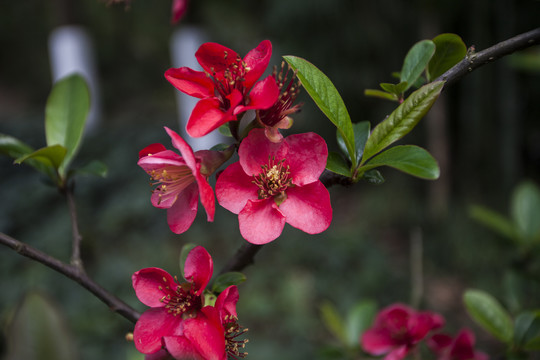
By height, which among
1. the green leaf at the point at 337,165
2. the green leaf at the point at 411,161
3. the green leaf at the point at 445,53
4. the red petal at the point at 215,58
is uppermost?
the green leaf at the point at 445,53

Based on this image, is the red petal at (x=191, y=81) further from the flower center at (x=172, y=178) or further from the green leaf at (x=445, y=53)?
the green leaf at (x=445, y=53)

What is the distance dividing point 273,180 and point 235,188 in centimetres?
4

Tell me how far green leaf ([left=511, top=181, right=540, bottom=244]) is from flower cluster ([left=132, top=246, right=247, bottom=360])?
795mm

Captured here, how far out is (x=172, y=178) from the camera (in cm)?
51

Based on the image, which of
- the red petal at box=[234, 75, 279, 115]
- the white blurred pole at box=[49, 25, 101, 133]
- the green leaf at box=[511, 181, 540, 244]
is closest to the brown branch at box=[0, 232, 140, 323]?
the red petal at box=[234, 75, 279, 115]

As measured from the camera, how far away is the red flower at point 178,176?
436mm

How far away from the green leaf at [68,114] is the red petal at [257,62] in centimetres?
36

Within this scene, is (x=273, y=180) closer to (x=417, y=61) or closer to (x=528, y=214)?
(x=417, y=61)

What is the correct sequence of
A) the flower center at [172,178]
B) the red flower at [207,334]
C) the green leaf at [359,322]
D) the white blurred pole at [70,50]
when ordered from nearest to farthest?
1. the red flower at [207,334]
2. the flower center at [172,178]
3. the green leaf at [359,322]
4. the white blurred pole at [70,50]

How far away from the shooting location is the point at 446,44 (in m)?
0.51

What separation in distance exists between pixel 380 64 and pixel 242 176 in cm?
341

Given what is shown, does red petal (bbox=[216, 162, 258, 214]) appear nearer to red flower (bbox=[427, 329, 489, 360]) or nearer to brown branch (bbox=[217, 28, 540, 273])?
brown branch (bbox=[217, 28, 540, 273])

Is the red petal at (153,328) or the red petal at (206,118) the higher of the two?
the red petal at (206,118)

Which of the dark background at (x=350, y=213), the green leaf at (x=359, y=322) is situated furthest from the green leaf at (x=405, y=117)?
the dark background at (x=350, y=213)
